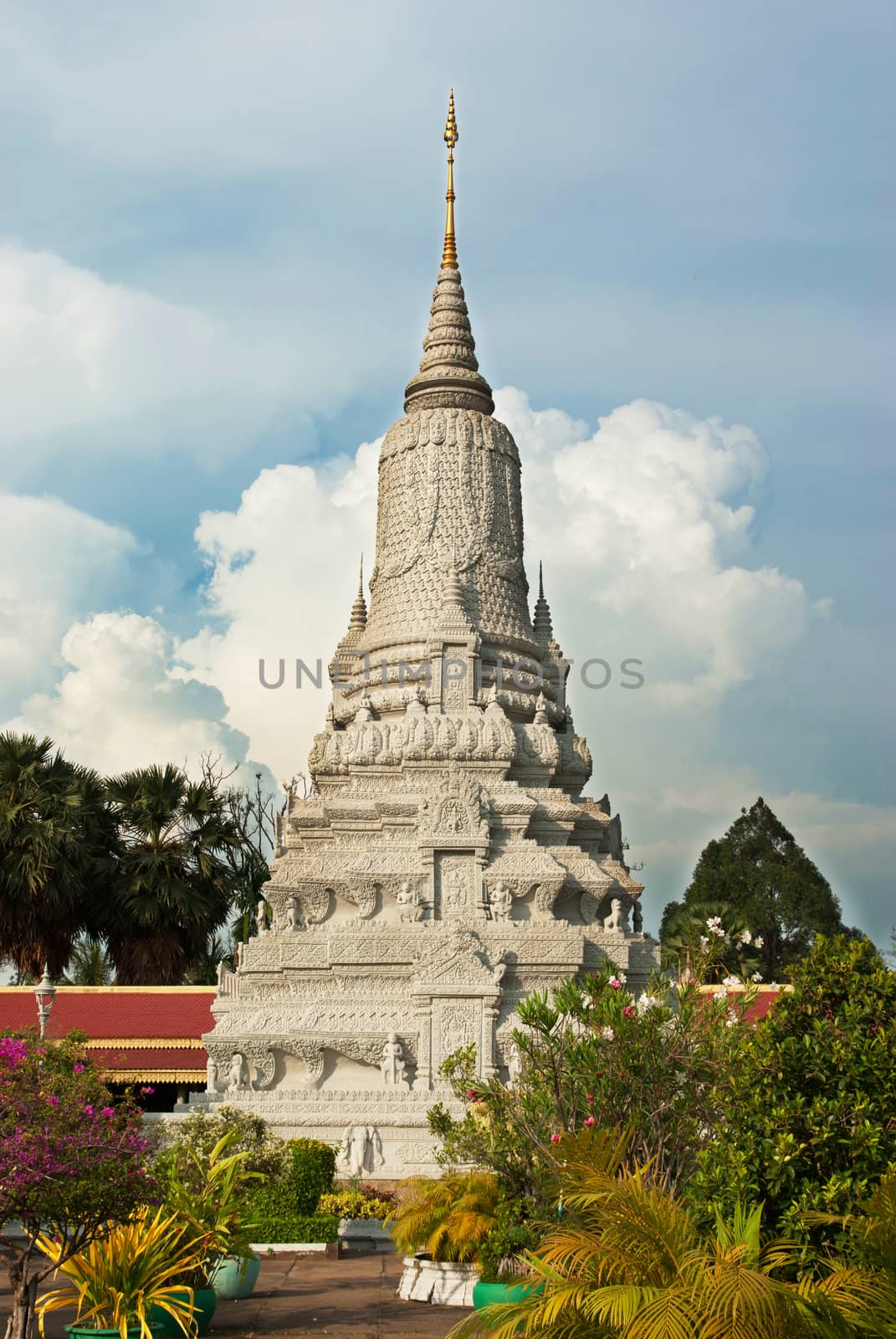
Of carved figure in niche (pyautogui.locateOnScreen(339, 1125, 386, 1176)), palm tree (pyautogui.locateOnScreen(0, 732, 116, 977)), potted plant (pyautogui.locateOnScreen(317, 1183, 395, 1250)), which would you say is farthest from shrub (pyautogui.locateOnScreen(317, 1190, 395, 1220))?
palm tree (pyautogui.locateOnScreen(0, 732, 116, 977))

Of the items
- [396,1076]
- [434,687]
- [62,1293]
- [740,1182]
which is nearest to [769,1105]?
[740,1182]

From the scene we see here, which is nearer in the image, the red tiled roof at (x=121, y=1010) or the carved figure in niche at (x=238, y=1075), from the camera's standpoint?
the carved figure in niche at (x=238, y=1075)

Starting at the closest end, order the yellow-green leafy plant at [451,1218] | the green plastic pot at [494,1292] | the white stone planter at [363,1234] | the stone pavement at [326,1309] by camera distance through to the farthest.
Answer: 1. the green plastic pot at [494,1292]
2. the stone pavement at [326,1309]
3. the yellow-green leafy plant at [451,1218]
4. the white stone planter at [363,1234]

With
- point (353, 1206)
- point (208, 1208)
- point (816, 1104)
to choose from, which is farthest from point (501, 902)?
point (816, 1104)

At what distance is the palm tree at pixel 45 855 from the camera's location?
30.4 meters

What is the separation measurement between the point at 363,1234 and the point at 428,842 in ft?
23.7

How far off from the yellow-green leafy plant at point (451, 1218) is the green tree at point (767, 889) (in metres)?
26.8

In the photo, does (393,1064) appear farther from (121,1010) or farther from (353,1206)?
(121,1010)

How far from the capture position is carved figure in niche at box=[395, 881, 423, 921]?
23531 millimetres

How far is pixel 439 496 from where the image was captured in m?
29.2

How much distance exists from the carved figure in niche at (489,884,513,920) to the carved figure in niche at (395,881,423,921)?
125 centimetres

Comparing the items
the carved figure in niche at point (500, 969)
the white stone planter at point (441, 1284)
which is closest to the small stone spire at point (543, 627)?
the carved figure in niche at point (500, 969)

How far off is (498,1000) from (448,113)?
20.9 m

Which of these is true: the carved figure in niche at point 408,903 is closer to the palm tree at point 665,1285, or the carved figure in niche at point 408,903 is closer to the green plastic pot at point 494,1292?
the green plastic pot at point 494,1292
